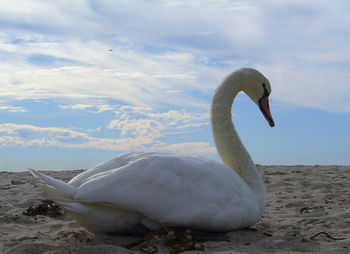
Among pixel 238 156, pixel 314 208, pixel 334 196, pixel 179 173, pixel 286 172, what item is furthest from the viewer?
pixel 286 172

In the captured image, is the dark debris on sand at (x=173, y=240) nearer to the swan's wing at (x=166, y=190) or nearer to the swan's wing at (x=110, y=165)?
the swan's wing at (x=166, y=190)

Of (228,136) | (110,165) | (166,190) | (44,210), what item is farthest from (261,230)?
(44,210)

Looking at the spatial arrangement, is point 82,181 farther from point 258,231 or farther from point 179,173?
point 258,231

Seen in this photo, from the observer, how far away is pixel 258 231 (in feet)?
17.6

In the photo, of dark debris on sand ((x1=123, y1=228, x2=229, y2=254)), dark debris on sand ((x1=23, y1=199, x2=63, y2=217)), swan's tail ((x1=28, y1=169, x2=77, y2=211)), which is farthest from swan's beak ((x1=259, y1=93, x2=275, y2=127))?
dark debris on sand ((x1=23, y1=199, x2=63, y2=217))

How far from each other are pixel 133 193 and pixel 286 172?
7662 millimetres

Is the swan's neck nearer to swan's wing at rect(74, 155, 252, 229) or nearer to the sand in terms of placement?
the sand

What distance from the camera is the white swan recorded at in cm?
439

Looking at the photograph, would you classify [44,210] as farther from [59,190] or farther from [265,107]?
[265,107]

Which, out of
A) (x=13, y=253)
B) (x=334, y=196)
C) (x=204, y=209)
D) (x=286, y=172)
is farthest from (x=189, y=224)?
(x=286, y=172)

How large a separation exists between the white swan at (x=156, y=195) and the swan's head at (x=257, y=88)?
4.64 feet

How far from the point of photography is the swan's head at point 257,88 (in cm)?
600

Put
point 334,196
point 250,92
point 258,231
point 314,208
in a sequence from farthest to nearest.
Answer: point 334,196 < point 314,208 < point 250,92 < point 258,231

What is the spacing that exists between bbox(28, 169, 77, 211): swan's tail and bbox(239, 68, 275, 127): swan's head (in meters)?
2.57
